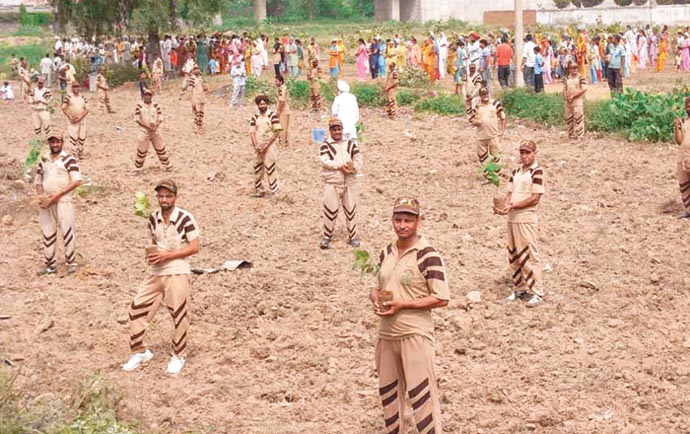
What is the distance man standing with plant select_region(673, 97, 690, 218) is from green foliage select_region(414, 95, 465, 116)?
1064 centimetres

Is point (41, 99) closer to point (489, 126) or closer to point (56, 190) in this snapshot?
point (489, 126)

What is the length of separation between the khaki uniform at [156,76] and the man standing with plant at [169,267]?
24.6m

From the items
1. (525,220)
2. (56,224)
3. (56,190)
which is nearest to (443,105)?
(56,224)

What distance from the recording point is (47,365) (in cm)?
913

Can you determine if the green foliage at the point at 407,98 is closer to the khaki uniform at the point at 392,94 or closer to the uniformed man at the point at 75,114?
the khaki uniform at the point at 392,94

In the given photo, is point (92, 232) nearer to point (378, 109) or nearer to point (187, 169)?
point (187, 169)

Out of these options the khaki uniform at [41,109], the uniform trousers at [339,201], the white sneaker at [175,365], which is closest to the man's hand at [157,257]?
the white sneaker at [175,365]

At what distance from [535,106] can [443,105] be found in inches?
108

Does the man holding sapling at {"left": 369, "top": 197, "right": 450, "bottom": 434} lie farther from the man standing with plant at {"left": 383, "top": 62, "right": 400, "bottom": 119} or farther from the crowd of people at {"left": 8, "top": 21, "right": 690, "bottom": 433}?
the man standing with plant at {"left": 383, "top": 62, "right": 400, "bottom": 119}

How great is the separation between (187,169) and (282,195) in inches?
121

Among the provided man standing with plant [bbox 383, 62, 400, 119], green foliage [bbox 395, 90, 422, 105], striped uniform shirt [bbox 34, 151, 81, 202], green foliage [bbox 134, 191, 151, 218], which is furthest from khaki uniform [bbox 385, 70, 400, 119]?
green foliage [bbox 134, 191, 151, 218]

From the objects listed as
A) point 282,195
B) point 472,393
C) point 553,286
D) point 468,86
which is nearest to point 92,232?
point 282,195

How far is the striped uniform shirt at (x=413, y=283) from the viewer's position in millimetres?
6695

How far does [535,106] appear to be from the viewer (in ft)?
74.3
